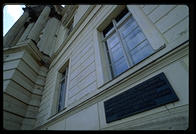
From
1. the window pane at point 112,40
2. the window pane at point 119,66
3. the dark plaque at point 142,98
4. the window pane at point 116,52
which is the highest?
the window pane at point 112,40

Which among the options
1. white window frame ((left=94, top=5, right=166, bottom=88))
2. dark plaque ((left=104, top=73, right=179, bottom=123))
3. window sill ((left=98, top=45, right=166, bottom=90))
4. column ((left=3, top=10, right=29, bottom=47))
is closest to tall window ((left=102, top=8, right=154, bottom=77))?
white window frame ((left=94, top=5, right=166, bottom=88))

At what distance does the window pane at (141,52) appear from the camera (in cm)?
220

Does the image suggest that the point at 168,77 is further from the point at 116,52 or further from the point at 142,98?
the point at 116,52

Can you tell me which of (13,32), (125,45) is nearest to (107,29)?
(125,45)

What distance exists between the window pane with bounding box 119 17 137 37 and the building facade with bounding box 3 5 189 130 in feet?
0.10

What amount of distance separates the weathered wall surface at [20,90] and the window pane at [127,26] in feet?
12.8

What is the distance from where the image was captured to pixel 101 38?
12.2ft

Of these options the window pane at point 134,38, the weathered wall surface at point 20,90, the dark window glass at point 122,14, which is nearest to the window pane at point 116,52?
the window pane at point 134,38

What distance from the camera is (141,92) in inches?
67.5

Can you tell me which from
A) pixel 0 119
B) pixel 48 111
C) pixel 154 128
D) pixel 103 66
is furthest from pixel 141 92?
pixel 48 111

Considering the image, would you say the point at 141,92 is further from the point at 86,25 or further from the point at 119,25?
the point at 86,25

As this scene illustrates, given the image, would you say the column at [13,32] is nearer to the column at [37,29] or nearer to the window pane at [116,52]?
the column at [37,29]

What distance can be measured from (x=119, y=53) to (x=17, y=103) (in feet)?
12.6

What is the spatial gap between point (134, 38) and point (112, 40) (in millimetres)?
845
